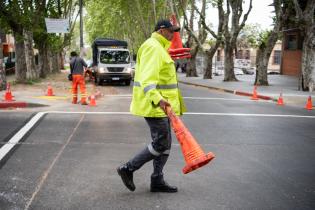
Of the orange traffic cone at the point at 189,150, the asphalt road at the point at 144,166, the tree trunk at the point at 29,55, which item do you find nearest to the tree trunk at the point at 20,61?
the tree trunk at the point at 29,55

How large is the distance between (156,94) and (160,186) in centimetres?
119

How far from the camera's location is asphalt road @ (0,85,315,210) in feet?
15.4

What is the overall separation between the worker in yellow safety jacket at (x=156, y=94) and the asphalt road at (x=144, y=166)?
414 mm

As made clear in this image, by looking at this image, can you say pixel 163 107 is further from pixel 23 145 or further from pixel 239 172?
pixel 23 145

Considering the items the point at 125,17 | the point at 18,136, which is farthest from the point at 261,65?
the point at 125,17

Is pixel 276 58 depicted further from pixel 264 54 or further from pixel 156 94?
pixel 156 94

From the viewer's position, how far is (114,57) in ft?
87.4

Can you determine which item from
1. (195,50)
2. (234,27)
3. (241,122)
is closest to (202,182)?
(241,122)

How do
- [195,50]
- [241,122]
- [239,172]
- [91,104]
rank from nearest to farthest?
[239,172], [241,122], [91,104], [195,50]

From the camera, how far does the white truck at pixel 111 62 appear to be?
2578 centimetres

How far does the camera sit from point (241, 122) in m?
11.0

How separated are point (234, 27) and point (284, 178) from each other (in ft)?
77.2

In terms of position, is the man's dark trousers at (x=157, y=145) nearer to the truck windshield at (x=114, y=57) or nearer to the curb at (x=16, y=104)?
the curb at (x=16, y=104)

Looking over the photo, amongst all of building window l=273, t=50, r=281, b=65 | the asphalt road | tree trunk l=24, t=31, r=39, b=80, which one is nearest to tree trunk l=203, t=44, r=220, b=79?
tree trunk l=24, t=31, r=39, b=80
